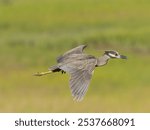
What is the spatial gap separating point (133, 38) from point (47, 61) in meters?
2.31

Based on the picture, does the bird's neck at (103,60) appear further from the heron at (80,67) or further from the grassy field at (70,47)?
the grassy field at (70,47)

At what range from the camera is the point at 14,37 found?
14.9 meters

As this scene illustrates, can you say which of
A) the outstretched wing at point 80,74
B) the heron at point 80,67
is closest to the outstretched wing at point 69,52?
the heron at point 80,67

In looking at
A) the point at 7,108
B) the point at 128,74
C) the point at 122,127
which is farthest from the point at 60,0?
the point at 122,127

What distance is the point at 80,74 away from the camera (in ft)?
15.3

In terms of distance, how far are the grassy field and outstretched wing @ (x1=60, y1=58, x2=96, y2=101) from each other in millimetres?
3496

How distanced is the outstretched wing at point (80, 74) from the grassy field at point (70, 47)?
350 cm

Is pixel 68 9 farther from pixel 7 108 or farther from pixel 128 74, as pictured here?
pixel 7 108

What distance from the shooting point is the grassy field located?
31.8ft

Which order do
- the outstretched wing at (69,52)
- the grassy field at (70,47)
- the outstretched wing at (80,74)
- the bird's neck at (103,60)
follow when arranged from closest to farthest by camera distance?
the outstretched wing at (80,74), the bird's neck at (103,60), the outstretched wing at (69,52), the grassy field at (70,47)

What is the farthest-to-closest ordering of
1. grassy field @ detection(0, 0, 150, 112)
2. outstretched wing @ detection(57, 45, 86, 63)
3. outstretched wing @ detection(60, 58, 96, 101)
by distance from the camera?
grassy field @ detection(0, 0, 150, 112), outstretched wing @ detection(57, 45, 86, 63), outstretched wing @ detection(60, 58, 96, 101)

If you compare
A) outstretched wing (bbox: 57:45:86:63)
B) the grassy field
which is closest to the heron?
outstretched wing (bbox: 57:45:86:63)

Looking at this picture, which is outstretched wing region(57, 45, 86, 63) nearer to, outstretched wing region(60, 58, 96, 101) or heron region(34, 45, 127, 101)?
heron region(34, 45, 127, 101)

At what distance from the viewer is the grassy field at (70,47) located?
31.8 ft
